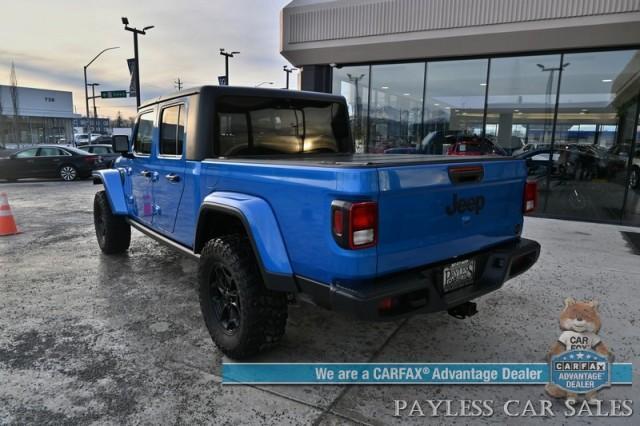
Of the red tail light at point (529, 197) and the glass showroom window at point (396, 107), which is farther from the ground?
the glass showroom window at point (396, 107)

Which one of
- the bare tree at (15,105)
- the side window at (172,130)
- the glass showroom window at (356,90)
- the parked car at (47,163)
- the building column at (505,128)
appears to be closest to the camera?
the side window at (172,130)

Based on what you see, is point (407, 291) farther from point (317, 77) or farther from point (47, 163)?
point (47, 163)

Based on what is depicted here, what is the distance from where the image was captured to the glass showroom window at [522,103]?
30.8ft

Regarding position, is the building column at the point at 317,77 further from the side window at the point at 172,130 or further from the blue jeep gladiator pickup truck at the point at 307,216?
the side window at the point at 172,130

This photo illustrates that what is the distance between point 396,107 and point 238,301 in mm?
9460

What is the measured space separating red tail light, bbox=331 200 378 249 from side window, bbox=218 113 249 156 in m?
1.59

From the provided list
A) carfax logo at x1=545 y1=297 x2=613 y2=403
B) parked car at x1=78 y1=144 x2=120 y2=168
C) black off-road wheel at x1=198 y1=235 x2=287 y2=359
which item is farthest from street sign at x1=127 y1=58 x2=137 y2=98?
carfax logo at x1=545 y1=297 x2=613 y2=403

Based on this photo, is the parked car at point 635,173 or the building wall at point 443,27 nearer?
the building wall at point 443,27

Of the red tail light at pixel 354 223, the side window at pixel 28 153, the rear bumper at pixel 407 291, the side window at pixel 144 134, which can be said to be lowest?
the rear bumper at pixel 407 291

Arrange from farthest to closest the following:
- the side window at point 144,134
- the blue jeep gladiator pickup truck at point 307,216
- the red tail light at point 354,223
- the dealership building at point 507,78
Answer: the dealership building at point 507,78
the side window at point 144,134
the blue jeep gladiator pickup truck at point 307,216
the red tail light at point 354,223

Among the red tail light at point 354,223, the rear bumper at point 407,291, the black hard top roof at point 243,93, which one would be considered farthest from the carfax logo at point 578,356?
the black hard top roof at point 243,93

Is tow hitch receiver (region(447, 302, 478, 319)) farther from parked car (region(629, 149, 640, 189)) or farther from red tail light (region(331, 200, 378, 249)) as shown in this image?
parked car (region(629, 149, 640, 189))

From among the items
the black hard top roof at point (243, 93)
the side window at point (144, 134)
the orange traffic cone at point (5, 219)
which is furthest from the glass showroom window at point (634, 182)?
the orange traffic cone at point (5, 219)

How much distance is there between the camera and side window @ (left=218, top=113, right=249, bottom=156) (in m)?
3.51
